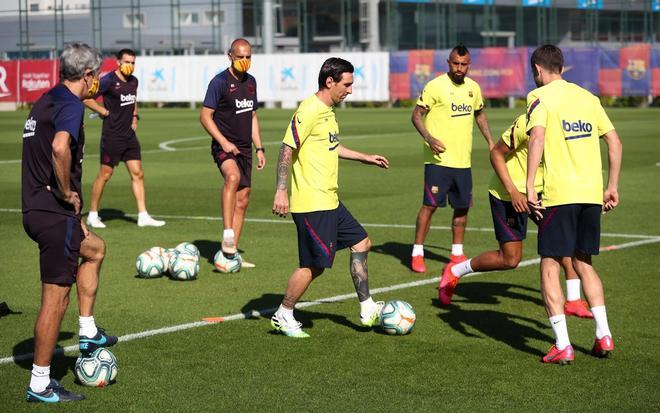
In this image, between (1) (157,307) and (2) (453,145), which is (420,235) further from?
(1) (157,307)

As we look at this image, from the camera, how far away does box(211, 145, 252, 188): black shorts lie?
1246 centimetres

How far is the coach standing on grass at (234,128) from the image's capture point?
12250mm

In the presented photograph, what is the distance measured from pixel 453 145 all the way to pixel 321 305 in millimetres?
2979

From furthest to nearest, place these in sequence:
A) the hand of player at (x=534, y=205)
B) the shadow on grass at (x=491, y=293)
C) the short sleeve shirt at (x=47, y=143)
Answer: the shadow on grass at (x=491, y=293) → the hand of player at (x=534, y=205) → the short sleeve shirt at (x=47, y=143)

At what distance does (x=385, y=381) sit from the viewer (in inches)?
292

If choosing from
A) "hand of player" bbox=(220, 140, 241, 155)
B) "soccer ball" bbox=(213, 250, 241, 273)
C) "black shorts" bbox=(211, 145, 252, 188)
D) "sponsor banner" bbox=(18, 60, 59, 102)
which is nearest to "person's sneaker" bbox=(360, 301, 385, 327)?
"soccer ball" bbox=(213, 250, 241, 273)

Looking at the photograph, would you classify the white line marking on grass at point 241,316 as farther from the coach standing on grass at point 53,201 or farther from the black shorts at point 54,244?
the black shorts at point 54,244

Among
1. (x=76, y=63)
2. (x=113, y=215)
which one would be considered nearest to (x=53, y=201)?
(x=76, y=63)

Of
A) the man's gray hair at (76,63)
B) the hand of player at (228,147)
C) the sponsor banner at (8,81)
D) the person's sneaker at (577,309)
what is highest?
the sponsor banner at (8,81)

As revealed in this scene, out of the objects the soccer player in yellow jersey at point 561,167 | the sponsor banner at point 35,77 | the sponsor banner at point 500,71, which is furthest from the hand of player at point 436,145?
the sponsor banner at point 35,77

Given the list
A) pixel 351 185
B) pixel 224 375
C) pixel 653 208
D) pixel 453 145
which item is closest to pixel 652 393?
pixel 224 375

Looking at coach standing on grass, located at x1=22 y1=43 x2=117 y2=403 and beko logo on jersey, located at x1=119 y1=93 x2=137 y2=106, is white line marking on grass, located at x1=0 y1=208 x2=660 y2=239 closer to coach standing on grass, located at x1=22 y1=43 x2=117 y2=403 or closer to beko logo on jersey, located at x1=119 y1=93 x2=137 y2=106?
beko logo on jersey, located at x1=119 y1=93 x2=137 y2=106

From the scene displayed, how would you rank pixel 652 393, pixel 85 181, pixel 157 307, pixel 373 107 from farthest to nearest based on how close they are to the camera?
pixel 373 107 < pixel 85 181 < pixel 157 307 < pixel 652 393

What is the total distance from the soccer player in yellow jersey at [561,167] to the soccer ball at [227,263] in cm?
469
